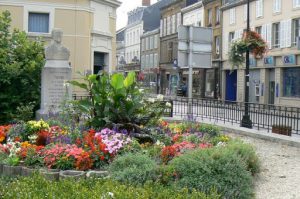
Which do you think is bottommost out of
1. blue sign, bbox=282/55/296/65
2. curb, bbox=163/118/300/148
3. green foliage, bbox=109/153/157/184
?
curb, bbox=163/118/300/148

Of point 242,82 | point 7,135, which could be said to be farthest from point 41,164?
point 242,82

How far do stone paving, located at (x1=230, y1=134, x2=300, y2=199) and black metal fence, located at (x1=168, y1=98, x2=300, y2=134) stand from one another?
2.76m

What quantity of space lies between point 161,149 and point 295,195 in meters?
2.42

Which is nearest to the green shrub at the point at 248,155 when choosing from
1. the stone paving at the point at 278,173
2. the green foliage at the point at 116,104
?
the stone paving at the point at 278,173

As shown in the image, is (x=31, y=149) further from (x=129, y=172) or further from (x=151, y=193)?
(x=151, y=193)

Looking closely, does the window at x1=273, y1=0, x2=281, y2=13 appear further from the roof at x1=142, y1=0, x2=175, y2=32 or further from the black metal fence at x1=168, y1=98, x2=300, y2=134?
the roof at x1=142, y1=0, x2=175, y2=32

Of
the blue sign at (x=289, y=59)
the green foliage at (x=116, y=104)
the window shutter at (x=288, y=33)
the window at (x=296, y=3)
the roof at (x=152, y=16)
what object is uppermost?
the roof at (x=152, y=16)

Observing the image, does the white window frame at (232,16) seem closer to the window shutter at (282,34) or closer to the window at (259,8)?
the window at (259,8)

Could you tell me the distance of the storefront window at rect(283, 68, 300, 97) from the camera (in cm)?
3152

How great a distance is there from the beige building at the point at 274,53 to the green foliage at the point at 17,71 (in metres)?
20.2

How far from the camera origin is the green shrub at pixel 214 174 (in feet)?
21.6

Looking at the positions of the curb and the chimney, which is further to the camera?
the chimney

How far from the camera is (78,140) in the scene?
28.8ft

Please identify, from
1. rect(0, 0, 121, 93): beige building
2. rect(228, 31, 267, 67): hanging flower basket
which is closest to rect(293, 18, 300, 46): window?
rect(0, 0, 121, 93): beige building
